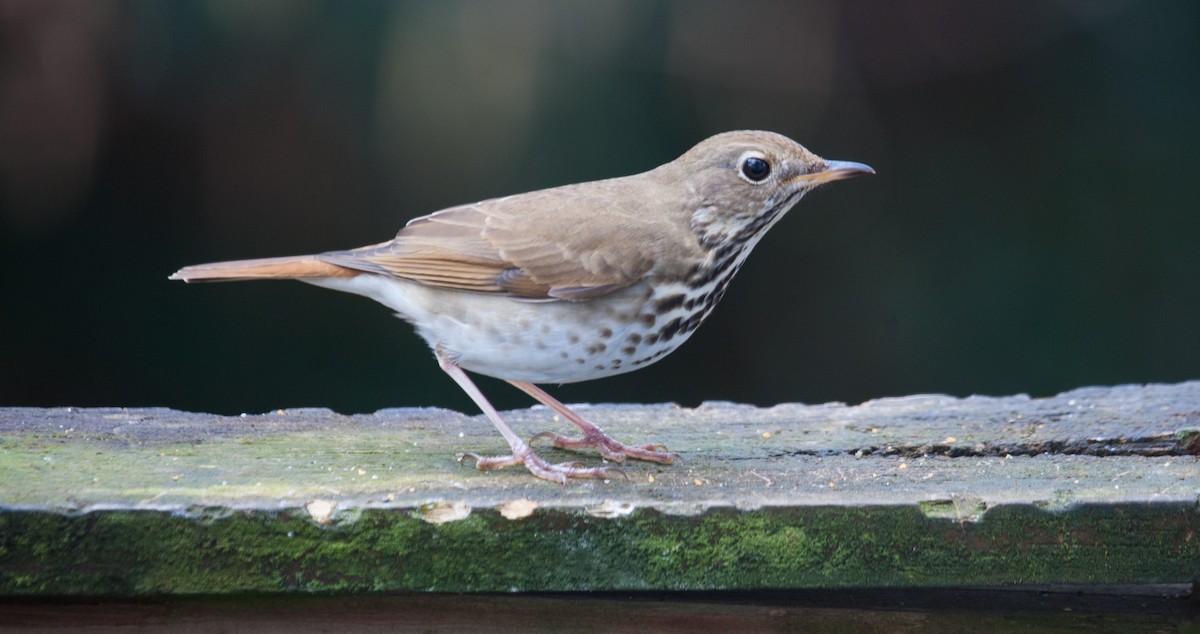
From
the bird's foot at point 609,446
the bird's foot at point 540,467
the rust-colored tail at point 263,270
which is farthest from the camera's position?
the rust-colored tail at point 263,270

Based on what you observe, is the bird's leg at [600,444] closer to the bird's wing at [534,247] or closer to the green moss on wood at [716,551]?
the bird's wing at [534,247]

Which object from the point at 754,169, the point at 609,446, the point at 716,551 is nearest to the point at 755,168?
the point at 754,169

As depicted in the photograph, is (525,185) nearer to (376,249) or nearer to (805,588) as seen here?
(376,249)

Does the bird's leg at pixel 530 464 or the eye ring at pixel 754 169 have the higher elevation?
the eye ring at pixel 754 169

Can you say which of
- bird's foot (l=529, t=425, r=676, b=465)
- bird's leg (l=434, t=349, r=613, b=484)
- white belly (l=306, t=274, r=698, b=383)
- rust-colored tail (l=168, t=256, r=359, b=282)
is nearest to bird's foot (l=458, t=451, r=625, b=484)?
bird's leg (l=434, t=349, r=613, b=484)

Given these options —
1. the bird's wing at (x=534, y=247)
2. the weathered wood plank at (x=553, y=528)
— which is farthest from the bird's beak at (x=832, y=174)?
the weathered wood plank at (x=553, y=528)

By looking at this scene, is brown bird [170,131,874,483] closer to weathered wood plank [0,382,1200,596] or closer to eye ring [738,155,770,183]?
eye ring [738,155,770,183]
